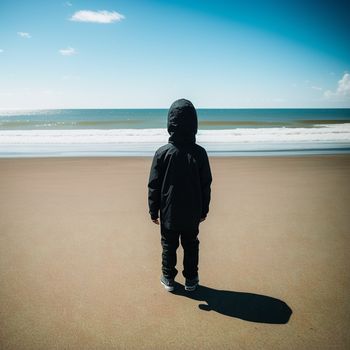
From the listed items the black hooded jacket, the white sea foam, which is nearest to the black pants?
the black hooded jacket

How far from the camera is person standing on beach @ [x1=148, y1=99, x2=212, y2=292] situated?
9.00ft

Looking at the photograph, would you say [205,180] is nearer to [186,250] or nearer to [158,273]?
[186,250]

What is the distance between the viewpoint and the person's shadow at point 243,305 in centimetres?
257

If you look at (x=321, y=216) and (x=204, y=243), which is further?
(x=321, y=216)

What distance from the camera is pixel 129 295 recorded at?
9.39 feet

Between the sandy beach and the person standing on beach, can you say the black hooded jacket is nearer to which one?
the person standing on beach

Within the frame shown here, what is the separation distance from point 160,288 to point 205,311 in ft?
1.86

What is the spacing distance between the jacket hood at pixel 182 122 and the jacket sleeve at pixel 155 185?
0.29m

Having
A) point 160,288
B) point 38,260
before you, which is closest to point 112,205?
point 38,260

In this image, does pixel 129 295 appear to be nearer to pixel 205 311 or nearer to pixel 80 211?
pixel 205 311

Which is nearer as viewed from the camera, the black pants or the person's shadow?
the person's shadow

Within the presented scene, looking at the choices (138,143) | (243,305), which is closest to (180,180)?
(243,305)

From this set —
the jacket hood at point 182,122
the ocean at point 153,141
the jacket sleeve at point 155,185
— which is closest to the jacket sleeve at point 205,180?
the jacket hood at point 182,122

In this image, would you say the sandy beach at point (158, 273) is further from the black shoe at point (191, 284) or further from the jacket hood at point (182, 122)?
the jacket hood at point (182, 122)
